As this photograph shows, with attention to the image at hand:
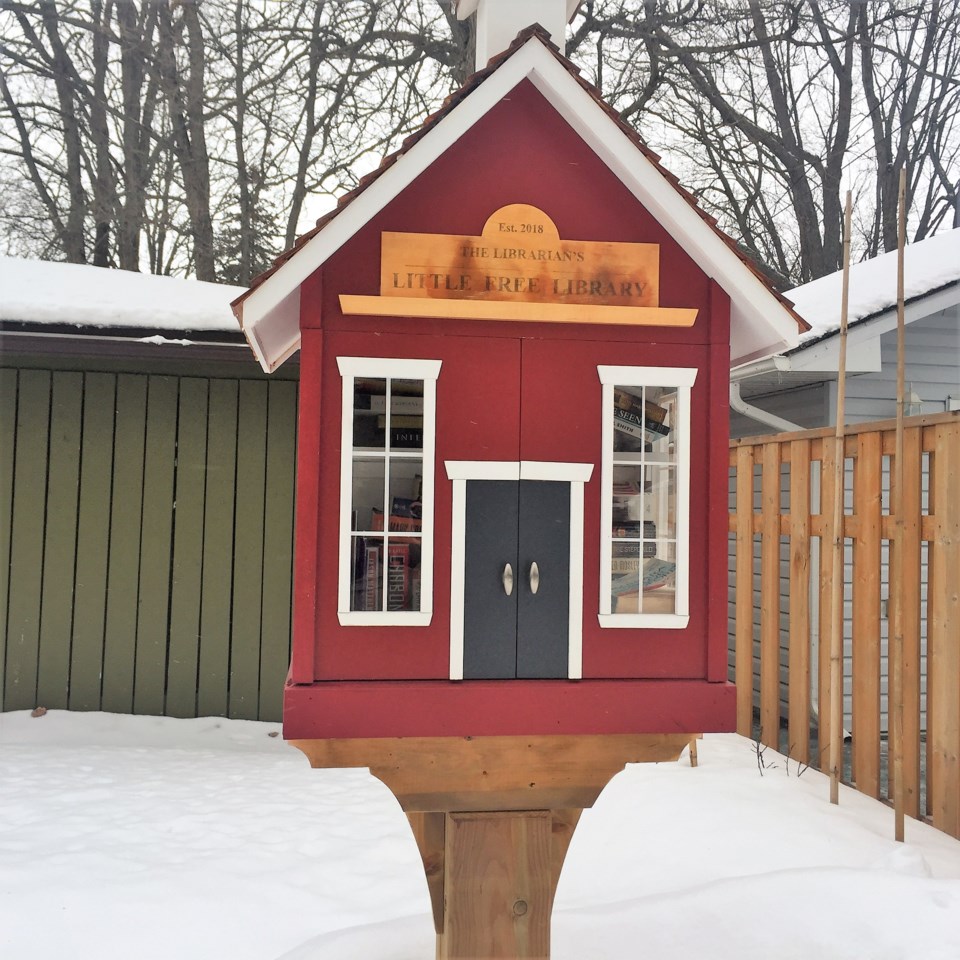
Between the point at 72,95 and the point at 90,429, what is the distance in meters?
7.00

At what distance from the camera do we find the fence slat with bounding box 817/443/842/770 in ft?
14.3

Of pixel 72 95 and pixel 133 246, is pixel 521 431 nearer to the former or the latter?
pixel 133 246

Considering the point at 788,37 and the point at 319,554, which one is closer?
the point at 319,554

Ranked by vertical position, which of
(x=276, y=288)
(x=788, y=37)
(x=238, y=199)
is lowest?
(x=276, y=288)

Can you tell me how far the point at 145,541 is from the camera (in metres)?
5.31

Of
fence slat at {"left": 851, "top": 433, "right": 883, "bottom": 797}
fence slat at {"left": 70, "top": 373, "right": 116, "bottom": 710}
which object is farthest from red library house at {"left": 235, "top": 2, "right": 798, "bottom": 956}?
fence slat at {"left": 70, "top": 373, "right": 116, "bottom": 710}

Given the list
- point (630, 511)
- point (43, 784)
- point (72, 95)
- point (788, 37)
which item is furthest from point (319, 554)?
point (788, 37)

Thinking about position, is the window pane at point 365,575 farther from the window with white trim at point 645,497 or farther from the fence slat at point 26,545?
the fence slat at point 26,545

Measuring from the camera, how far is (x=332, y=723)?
1756 mm

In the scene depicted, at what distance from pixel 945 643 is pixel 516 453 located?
2894mm

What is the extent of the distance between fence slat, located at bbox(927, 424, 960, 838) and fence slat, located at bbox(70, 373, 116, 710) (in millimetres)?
4942

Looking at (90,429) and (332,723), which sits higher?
(90,429)

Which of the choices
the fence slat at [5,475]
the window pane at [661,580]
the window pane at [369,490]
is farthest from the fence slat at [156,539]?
the window pane at [661,580]

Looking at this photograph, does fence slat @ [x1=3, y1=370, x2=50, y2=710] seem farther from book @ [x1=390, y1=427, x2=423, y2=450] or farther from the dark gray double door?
the dark gray double door
